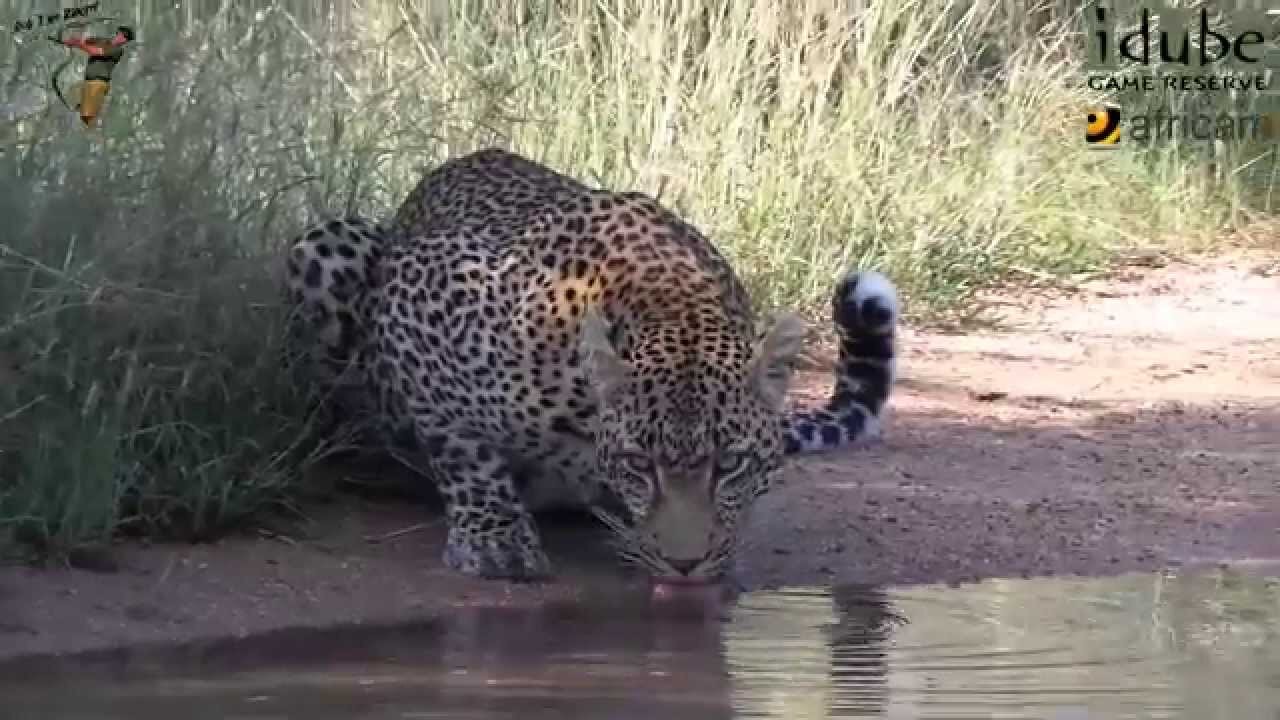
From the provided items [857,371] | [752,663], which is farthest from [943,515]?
[752,663]

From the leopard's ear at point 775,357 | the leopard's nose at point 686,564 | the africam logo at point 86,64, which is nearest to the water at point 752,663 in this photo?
the leopard's nose at point 686,564

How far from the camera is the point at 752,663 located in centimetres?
523

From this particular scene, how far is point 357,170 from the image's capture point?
→ 743 centimetres

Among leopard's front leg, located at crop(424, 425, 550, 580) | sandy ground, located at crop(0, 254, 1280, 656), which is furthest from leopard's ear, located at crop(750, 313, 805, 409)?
leopard's front leg, located at crop(424, 425, 550, 580)

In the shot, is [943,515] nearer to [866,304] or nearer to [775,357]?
[866,304]

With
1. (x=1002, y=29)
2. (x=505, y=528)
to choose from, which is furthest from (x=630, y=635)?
(x=1002, y=29)

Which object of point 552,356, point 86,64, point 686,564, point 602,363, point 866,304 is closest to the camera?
point 686,564

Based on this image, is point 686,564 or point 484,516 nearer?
point 686,564

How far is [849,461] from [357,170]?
1.61 meters

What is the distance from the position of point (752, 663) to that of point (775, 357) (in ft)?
2.68

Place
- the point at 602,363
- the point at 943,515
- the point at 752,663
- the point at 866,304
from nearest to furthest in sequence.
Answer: the point at 752,663 → the point at 602,363 → the point at 943,515 → the point at 866,304

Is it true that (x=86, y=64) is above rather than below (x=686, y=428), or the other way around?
above

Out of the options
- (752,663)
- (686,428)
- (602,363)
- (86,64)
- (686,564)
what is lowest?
(752,663)

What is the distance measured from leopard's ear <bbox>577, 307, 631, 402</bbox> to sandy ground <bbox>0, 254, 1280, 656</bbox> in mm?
607
